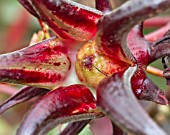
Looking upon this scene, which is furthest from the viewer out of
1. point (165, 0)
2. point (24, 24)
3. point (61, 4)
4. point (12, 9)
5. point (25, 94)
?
point (12, 9)

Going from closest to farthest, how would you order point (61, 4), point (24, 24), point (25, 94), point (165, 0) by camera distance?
point (165, 0), point (61, 4), point (25, 94), point (24, 24)

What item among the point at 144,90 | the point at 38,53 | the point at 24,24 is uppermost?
the point at 38,53

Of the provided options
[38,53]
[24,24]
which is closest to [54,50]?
[38,53]

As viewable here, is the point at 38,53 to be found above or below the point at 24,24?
above

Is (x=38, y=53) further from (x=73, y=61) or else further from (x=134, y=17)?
(x=134, y=17)

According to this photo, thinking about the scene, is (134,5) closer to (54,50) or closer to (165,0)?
(165,0)

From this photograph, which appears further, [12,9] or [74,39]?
[12,9]
